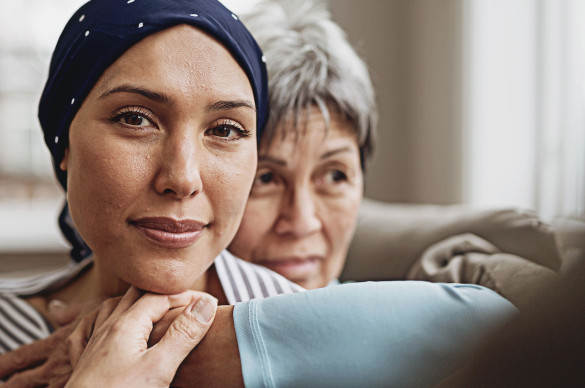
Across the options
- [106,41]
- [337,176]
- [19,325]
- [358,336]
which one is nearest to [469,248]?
[337,176]

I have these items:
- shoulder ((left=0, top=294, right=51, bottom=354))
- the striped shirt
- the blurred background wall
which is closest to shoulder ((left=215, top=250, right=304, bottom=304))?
the striped shirt

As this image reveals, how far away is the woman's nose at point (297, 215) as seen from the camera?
1.21 metres

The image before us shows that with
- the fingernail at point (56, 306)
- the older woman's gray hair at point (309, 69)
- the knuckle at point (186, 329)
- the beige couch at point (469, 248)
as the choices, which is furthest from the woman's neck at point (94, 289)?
the beige couch at point (469, 248)

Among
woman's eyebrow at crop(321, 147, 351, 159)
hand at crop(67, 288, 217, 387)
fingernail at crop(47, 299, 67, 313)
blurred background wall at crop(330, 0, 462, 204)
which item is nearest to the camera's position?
hand at crop(67, 288, 217, 387)

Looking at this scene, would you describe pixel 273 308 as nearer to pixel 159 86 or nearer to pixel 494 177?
pixel 159 86

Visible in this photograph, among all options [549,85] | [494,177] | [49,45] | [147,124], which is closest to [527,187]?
[494,177]

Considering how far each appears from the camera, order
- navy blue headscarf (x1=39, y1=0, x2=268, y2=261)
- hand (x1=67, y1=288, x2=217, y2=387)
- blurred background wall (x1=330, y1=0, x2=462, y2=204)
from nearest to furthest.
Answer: hand (x1=67, y1=288, x2=217, y2=387) → navy blue headscarf (x1=39, y1=0, x2=268, y2=261) → blurred background wall (x1=330, y1=0, x2=462, y2=204)

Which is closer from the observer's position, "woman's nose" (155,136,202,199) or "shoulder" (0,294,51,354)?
"woman's nose" (155,136,202,199)

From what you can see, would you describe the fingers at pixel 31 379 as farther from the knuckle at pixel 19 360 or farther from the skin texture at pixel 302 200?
the skin texture at pixel 302 200

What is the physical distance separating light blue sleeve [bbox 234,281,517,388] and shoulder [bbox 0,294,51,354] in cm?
60

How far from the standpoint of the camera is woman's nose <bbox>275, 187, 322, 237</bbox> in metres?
1.21

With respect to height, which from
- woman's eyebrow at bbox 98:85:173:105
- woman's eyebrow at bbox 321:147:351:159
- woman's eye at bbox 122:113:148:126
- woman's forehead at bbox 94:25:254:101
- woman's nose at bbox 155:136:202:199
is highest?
woman's forehead at bbox 94:25:254:101

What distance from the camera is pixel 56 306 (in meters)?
1.16

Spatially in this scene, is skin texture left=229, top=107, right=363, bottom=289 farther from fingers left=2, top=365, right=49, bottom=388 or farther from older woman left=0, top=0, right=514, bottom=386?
fingers left=2, top=365, right=49, bottom=388
